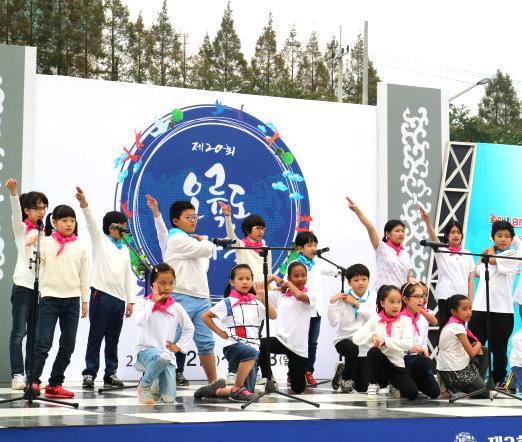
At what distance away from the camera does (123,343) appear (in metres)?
7.84

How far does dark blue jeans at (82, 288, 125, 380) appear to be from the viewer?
6781 millimetres

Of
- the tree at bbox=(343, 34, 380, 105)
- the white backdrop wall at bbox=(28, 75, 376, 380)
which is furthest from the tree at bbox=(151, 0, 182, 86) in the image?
the white backdrop wall at bbox=(28, 75, 376, 380)

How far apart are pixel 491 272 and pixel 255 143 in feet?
7.74

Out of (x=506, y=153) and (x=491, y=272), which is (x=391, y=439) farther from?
(x=506, y=153)

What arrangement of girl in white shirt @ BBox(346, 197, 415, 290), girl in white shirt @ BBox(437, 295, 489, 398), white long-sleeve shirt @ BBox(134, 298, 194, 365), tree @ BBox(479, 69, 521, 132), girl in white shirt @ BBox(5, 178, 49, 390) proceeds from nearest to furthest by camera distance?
white long-sleeve shirt @ BBox(134, 298, 194, 365), girl in white shirt @ BBox(5, 178, 49, 390), girl in white shirt @ BBox(437, 295, 489, 398), girl in white shirt @ BBox(346, 197, 415, 290), tree @ BBox(479, 69, 521, 132)

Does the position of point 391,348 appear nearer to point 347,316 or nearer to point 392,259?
point 347,316

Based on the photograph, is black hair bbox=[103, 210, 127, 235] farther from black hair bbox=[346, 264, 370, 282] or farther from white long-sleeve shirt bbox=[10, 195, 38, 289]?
black hair bbox=[346, 264, 370, 282]

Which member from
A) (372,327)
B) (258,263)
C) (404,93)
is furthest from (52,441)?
(404,93)

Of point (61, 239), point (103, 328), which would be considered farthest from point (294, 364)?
point (61, 239)

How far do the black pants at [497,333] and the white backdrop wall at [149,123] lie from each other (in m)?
1.57

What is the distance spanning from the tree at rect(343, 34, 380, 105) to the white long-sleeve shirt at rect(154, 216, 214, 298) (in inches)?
1240

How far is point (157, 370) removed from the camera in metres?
5.70

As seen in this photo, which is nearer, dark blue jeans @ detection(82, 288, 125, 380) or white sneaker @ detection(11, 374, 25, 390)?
white sneaker @ detection(11, 374, 25, 390)

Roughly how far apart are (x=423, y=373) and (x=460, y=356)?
0.33 meters
